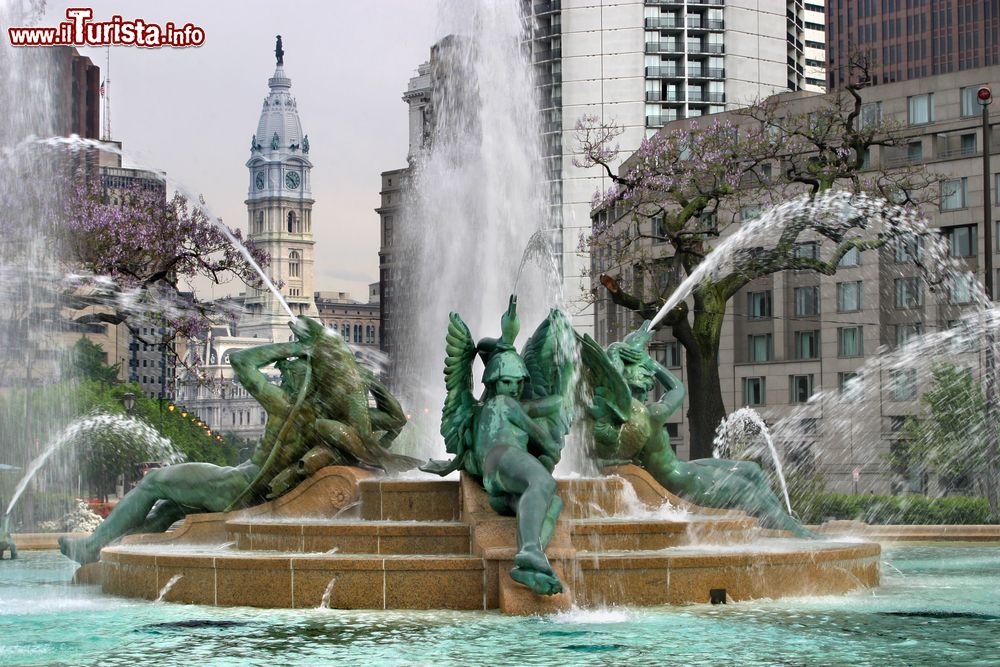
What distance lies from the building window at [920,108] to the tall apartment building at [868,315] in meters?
0.05

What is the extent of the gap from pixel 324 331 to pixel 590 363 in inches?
114

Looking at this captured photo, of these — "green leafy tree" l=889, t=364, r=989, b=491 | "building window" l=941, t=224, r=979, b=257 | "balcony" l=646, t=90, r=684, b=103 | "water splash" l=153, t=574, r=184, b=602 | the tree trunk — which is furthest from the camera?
"balcony" l=646, t=90, r=684, b=103

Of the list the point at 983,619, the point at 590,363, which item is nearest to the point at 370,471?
the point at 590,363

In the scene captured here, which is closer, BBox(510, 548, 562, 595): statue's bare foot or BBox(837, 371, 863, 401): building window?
BBox(510, 548, 562, 595): statue's bare foot

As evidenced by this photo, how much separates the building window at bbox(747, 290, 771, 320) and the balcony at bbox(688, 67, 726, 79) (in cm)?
4309

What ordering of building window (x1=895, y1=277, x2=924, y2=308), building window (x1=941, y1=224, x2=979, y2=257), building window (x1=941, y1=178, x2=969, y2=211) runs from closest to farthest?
1. building window (x1=895, y1=277, x2=924, y2=308)
2. building window (x1=941, y1=178, x2=969, y2=211)
3. building window (x1=941, y1=224, x2=979, y2=257)

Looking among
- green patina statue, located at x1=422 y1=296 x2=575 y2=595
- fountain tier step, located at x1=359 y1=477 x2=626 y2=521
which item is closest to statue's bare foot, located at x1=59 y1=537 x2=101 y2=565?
fountain tier step, located at x1=359 y1=477 x2=626 y2=521

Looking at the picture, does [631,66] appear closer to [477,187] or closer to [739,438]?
[739,438]

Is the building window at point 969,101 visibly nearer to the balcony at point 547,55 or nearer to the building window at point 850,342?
the building window at point 850,342

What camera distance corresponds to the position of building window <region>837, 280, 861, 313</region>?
212ft

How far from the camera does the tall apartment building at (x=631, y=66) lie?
360ft

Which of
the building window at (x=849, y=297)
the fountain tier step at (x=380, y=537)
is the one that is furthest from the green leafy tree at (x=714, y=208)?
the building window at (x=849, y=297)

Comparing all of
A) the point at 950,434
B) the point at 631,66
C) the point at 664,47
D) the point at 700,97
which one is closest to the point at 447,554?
the point at 950,434

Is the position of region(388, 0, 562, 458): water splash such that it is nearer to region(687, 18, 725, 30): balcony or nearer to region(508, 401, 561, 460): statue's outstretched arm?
region(508, 401, 561, 460): statue's outstretched arm
